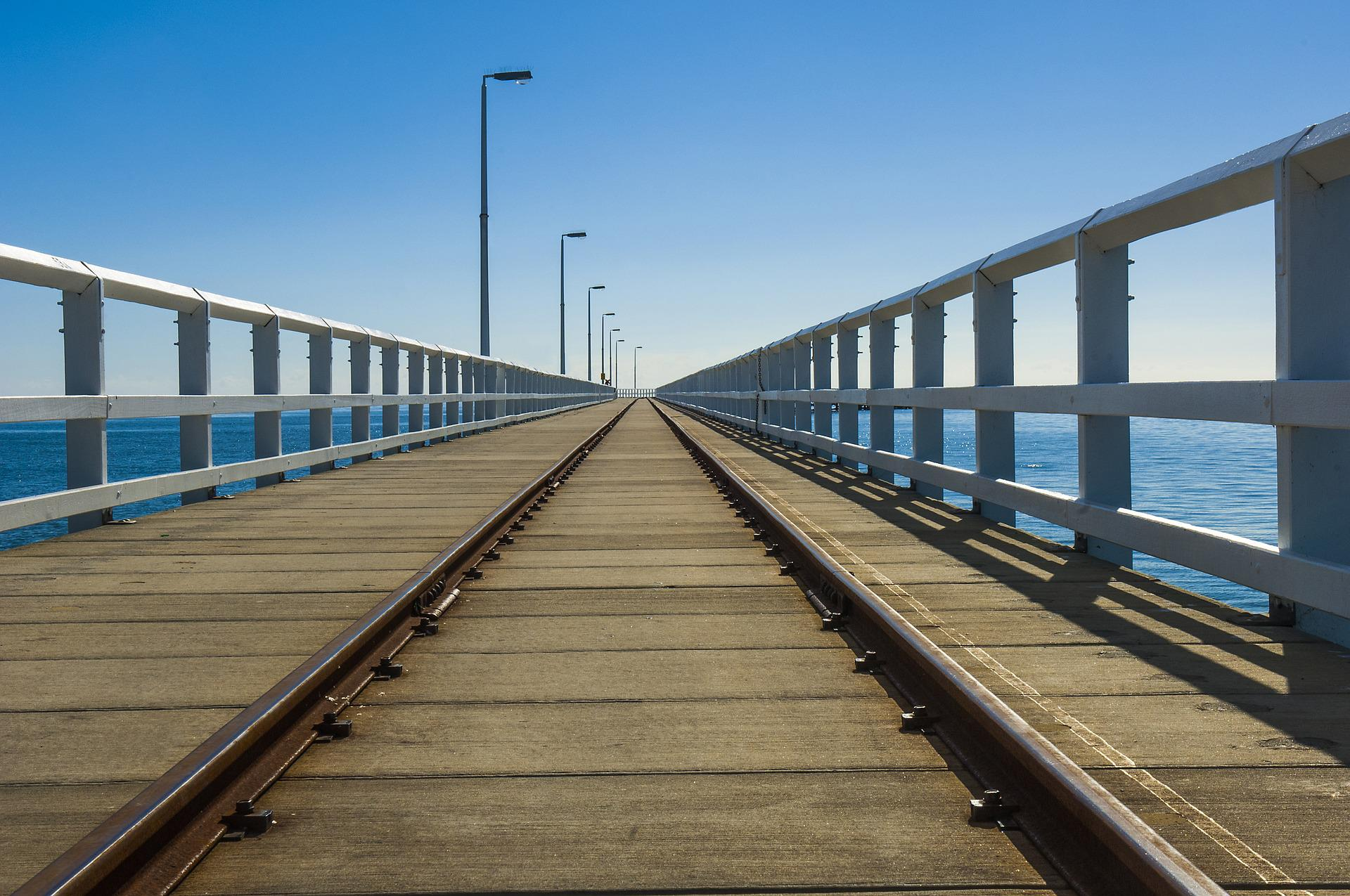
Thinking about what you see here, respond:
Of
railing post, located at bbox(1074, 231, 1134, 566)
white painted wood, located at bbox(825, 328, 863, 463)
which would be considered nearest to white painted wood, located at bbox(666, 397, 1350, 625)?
railing post, located at bbox(1074, 231, 1134, 566)

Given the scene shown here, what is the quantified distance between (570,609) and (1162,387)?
2543mm

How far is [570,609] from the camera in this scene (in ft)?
16.4

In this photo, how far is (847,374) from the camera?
12.9 meters

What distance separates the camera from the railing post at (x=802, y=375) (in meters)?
15.3

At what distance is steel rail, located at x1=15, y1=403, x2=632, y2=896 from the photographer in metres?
2.12

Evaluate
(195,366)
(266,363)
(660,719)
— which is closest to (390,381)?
(266,363)

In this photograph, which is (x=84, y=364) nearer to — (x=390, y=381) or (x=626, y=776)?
(x=626, y=776)

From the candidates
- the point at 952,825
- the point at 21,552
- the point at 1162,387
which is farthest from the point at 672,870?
the point at 21,552

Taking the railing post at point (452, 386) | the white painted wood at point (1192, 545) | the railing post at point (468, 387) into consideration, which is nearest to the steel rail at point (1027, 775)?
the white painted wood at point (1192, 545)

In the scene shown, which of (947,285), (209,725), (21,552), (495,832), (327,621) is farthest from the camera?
(947,285)

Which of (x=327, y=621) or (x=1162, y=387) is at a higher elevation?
(x=1162, y=387)

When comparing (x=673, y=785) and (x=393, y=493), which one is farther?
(x=393, y=493)

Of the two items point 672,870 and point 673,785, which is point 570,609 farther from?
point 672,870

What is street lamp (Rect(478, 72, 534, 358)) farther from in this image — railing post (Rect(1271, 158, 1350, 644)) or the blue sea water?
railing post (Rect(1271, 158, 1350, 644))
